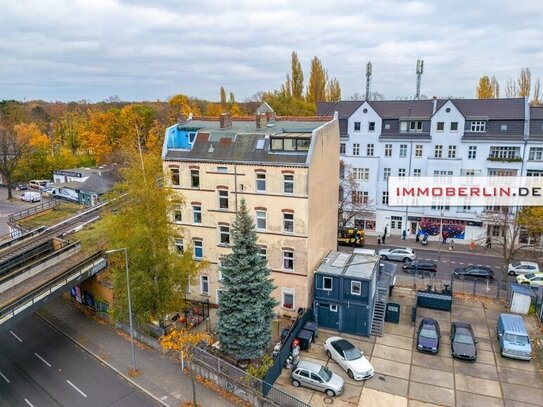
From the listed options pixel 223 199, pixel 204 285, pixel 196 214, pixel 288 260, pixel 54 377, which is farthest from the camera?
pixel 204 285

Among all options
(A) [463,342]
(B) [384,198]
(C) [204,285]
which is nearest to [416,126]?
(B) [384,198]

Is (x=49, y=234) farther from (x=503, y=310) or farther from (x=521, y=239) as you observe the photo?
(x=521, y=239)

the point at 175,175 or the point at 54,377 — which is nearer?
the point at 54,377

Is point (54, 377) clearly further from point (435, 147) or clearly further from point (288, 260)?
point (435, 147)

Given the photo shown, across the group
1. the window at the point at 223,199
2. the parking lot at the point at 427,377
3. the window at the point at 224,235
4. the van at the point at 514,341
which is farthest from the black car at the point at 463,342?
the window at the point at 223,199

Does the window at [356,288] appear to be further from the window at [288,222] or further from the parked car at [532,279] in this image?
the parked car at [532,279]

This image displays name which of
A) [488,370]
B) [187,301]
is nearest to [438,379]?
[488,370]
